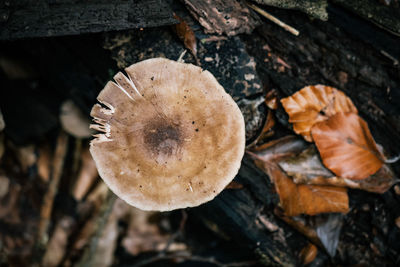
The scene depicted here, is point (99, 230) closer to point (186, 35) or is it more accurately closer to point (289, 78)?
point (186, 35)

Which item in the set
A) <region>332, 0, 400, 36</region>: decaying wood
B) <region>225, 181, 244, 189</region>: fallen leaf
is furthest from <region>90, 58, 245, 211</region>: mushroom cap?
<region>332, 0, 400, 36</region>: decaying wood

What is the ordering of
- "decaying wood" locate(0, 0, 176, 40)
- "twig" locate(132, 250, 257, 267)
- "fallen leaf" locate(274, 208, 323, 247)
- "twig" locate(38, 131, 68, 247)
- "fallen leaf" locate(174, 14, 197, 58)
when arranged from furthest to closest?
"twig" locate(38, 131, 68, 247), "twig" locate(132, 250, 257, 267), "fallen leaf" locate(274, 208, 323, 247), "fallen leaf" locate(174, 14, 197, 58), "decaying wood" locate(0, 0, 176, 40)

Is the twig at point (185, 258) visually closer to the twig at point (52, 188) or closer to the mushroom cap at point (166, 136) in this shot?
the twig at point (52, 188)

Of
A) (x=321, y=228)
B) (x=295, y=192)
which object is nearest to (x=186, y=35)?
(x=295, y=192)

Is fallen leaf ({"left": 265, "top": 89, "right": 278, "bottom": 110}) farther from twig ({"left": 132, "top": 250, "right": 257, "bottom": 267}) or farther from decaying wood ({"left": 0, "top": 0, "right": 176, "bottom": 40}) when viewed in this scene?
twig ({"left": 132, "top": 250, "right": 257, "bottom": 267})

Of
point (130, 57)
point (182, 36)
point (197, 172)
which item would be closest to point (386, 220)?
A: point (197, 172)
